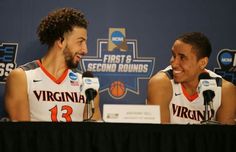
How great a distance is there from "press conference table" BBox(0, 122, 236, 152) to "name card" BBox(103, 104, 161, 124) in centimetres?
4

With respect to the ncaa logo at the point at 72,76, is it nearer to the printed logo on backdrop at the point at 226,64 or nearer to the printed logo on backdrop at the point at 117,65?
the printed logo on backdrop at the point at 117,65

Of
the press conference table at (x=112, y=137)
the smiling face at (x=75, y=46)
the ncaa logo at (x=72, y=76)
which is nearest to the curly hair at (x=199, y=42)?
the smiling face at (x=75, y=46)

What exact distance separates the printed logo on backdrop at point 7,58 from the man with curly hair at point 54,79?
6.3 inches

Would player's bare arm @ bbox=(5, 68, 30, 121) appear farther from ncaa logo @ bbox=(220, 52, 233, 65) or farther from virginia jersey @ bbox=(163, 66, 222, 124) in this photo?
ncaa logo @ bbox=(220, 52, 233, 65)

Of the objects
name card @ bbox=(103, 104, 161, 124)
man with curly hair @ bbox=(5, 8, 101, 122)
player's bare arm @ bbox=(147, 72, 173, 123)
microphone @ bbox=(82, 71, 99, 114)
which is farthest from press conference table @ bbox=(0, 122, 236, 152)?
player's bare arm @ bbox=(147, 72, 173, 123)

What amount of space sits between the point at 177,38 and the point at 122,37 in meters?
0.47

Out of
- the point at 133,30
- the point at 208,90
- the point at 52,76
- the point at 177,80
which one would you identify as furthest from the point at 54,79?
the point at 208,90

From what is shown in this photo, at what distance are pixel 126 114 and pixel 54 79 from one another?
4.29 ft

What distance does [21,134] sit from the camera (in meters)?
2.11

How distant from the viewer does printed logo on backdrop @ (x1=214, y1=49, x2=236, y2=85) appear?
141 inches

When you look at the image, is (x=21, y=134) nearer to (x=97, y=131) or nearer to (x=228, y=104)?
(x=97, y=131)

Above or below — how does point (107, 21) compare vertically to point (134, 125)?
above

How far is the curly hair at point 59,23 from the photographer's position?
3.46m

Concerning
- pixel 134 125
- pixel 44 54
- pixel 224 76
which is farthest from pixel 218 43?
pixel 134 125
